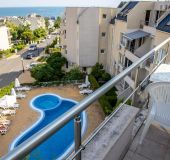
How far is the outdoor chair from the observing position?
281cm

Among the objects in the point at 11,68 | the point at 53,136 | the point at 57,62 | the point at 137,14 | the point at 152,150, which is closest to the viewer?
the point at 152,150

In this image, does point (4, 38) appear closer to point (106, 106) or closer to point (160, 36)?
point (106, 106)

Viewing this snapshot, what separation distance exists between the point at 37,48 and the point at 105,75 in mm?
28513

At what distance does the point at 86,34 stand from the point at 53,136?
14.2 meters

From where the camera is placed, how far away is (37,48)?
4669 centimetres

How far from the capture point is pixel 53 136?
12133mm

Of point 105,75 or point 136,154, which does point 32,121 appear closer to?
point 105,75

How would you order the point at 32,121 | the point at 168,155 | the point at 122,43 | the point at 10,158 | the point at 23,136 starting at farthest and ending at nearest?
1. the point at 122,43
2. the point at 32,121
3. the point at 23,136
4. the point at 168,155
5. the point at 10,158

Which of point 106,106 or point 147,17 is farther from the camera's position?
point 147,17

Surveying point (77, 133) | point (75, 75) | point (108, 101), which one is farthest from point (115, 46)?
point (77, 133)

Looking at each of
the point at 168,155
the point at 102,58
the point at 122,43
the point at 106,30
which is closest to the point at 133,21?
the point at 122,43

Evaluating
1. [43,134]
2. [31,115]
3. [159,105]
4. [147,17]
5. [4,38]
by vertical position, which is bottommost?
[31,115]

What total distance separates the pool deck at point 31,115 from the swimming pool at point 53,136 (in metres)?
0.46

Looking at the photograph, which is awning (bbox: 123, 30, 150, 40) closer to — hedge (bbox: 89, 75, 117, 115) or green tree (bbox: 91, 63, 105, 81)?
hedge (bbox: 89, 75, 117, 115)
